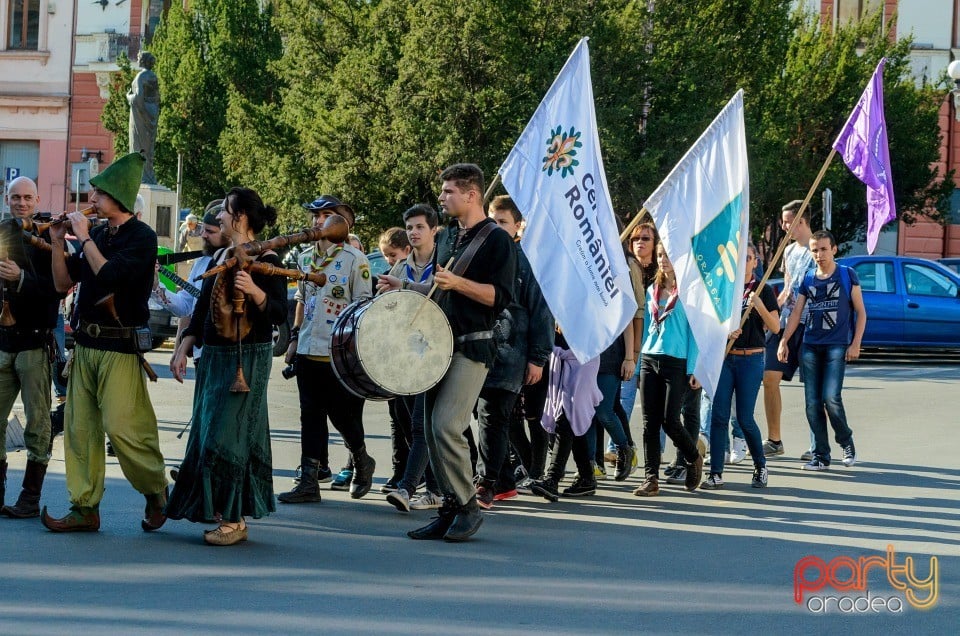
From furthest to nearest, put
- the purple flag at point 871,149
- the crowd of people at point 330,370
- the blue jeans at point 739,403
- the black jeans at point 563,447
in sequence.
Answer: the purple flag at point 871,149, the blue jeans at point 739,403, the black jeans at point 563,447, the crowd of people at point 330,370

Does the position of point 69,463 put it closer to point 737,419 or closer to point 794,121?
point 737,419

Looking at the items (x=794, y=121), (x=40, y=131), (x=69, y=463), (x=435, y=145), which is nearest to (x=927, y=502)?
(x=69, y=463)

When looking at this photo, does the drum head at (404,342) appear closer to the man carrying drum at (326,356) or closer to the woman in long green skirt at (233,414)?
the woman in long green skirt at (233,414)

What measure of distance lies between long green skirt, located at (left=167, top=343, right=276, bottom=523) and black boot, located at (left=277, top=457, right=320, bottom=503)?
1.50 m

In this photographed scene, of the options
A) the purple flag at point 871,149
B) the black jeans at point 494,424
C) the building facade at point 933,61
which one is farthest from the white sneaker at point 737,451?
the building facade at point 933,61

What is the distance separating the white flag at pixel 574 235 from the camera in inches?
359

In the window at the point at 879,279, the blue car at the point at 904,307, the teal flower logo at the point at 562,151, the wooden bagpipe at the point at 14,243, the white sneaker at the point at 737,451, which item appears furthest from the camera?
the window at the point at 879,279

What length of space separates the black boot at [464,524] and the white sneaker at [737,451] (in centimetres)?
463

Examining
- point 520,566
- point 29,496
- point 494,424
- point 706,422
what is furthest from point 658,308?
point 29,496

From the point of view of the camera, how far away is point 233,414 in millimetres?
7863

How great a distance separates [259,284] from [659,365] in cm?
340

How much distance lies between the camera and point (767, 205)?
3725 cm

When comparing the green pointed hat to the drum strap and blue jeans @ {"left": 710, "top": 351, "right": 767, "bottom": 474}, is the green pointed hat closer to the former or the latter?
the drum strap

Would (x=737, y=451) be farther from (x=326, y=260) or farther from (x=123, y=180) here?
(x=123, y=180)
